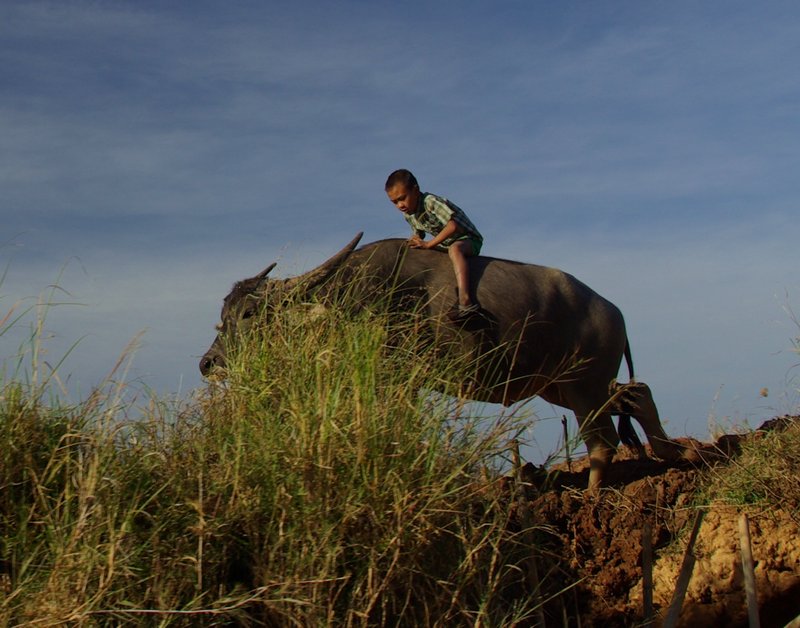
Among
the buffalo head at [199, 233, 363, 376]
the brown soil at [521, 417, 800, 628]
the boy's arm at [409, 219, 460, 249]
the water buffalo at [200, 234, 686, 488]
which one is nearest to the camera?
the brown soil at [521, 417, 800, 628]

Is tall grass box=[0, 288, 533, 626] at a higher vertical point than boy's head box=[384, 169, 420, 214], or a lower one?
lower

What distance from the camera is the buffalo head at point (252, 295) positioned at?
22.9 feet

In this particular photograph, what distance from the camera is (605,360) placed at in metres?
7.99

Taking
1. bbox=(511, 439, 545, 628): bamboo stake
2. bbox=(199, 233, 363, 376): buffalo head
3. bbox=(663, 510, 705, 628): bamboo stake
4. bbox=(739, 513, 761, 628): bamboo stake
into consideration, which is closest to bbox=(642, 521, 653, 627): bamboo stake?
bbox=(663, 510, 705, 628): bamboo stake

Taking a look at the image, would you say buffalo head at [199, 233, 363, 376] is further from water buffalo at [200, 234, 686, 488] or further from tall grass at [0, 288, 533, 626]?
tall grass at [0, 288, 533, 626]

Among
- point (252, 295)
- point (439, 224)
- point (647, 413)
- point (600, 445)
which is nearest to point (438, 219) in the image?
point (439, 224)

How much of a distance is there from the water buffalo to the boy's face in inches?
10.7

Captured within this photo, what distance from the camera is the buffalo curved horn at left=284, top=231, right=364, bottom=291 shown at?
7.13 meters

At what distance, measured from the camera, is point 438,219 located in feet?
25.2

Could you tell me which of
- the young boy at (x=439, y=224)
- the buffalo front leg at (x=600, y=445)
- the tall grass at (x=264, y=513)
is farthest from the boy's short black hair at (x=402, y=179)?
the tall grass at (x=264, y=513)

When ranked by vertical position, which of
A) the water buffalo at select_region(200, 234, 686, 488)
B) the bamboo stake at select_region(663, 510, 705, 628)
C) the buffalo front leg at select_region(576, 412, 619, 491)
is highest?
the water buffalo at select_region(200, 234, 686, 488)

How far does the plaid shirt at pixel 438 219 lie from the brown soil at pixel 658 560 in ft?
7.13

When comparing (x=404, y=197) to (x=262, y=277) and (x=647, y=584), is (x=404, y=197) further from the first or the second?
(x=647, y=584)

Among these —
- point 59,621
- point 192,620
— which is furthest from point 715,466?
point 59,621
